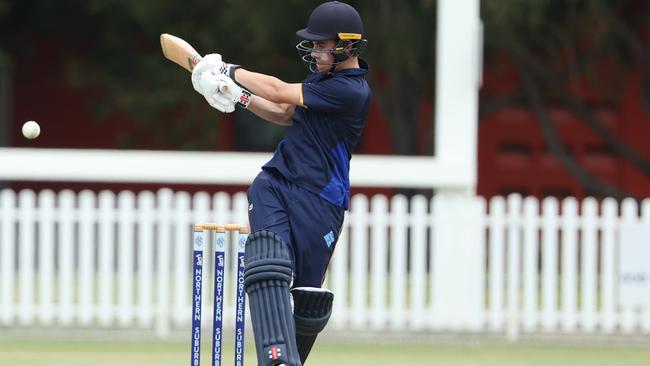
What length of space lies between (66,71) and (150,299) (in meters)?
8.90

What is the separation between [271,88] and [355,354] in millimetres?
4240

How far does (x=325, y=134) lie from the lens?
20.7 feet

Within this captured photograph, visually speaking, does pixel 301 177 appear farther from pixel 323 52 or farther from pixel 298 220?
pixel 323 52

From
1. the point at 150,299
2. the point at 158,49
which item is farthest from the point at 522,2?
the point at 158,49

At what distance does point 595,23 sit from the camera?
15453 mm

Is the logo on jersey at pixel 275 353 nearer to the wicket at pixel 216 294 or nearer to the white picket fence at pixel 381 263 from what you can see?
the wicket at pixel 216 294

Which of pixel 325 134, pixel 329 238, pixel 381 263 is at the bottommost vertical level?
pixel 381 263

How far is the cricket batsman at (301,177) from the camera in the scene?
611 centimetres

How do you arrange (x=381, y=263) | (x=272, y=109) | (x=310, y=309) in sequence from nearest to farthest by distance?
(x=310, y=309) < (x=272, y=109) < (x=381, y=263)

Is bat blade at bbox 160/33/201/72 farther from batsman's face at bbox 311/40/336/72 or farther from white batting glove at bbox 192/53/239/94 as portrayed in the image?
batsman's face at bbox 311/40/336/72

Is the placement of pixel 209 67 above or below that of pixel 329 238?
above

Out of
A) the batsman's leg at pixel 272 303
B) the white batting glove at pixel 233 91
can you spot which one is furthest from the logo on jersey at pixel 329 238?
the white batting glove at pixel 233 91

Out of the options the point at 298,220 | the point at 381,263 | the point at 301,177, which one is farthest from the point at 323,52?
the point at 381,263

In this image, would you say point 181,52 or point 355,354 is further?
point 355,354
